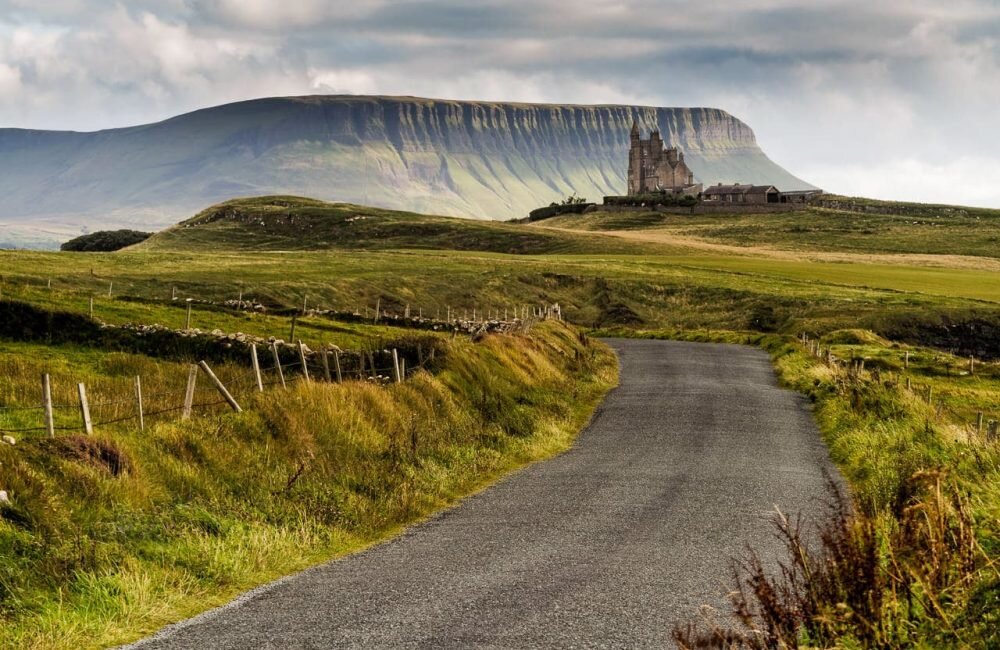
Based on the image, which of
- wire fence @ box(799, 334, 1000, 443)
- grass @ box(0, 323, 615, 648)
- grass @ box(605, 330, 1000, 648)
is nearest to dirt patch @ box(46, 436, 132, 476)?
grass @ box(0, 323, 615, 648)

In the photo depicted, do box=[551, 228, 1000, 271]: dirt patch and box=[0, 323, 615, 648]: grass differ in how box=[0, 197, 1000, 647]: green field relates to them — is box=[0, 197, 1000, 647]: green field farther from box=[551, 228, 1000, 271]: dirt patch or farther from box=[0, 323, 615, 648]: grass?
box=[551, 228, 1000, 271]: dirt patch

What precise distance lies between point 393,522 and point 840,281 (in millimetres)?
91924

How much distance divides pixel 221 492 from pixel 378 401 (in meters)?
7.51

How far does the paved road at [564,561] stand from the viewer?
13039 mm

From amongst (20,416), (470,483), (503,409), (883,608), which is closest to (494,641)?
(883,608)

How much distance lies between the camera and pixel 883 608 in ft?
32.0

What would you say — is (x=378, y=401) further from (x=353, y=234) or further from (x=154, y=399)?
(x=353, y=234)

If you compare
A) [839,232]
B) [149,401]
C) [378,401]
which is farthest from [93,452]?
[839,232]

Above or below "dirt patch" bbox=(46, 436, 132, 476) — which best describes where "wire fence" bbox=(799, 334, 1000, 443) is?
below

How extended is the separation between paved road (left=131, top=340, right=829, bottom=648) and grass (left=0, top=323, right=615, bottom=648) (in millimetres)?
769

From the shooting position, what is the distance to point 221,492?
19.0 metres

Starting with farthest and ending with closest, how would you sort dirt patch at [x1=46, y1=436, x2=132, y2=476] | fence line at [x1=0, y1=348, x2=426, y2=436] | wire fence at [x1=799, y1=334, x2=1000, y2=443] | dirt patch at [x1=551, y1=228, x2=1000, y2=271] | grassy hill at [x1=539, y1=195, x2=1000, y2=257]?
grassy hill at [x1=539, y1=195, x2=1000, y2=257] → dirt patch at [x1=551, y1=228, x2=1000, y2=271] → wire fence at [x1=799, y1=334, x2=1000, y2=443] → fence line at [x1=0, y1=348, x2=426, y2=436] → dirt patch at [x1=46, y1=436, x2=132, y2=476]

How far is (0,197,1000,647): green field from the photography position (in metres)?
14.7

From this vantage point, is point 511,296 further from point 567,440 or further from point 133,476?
point 133,476
